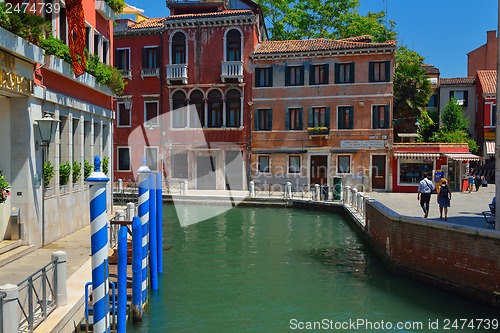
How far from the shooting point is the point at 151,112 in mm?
28422

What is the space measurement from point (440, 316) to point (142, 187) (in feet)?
18.9

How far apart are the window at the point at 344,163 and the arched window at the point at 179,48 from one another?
10.0 metres

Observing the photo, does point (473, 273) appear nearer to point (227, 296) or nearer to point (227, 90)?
point (227, 296)

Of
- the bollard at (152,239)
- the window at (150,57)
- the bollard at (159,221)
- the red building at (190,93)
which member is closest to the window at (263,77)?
the red building at (190,93)

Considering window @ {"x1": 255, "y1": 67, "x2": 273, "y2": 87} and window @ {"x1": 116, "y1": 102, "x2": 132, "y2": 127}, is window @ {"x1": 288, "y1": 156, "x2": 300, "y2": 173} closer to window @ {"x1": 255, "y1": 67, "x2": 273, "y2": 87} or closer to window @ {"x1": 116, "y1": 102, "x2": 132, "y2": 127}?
window @ {"x1": 255, "y1": 67, "x2": 273, "y2": 87}

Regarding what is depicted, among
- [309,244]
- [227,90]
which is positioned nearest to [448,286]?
[309,244]

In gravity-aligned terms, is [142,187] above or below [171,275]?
above

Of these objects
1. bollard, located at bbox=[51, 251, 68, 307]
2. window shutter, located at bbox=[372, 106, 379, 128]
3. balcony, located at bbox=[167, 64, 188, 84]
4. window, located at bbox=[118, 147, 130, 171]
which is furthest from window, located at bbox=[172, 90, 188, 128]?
bollard, located at bbox=[51, 251, 68, 307]

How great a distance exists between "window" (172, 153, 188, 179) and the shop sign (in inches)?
722

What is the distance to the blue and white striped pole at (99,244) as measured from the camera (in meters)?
5.38

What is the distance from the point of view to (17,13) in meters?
9.12

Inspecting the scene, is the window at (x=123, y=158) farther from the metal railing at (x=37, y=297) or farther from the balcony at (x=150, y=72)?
the metal railing at (x=37, y=297)

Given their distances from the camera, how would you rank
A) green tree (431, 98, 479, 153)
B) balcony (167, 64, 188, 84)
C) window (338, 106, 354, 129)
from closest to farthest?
window (338, 106, 354, 129), balcony (167, 64, 188, 84), green tree (431, 98, 479, 153)

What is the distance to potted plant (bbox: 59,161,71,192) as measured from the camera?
1191cm
